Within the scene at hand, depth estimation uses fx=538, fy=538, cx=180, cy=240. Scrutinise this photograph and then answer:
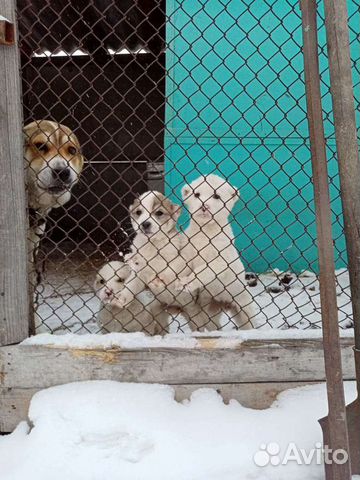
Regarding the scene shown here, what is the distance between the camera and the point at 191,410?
6.86ft

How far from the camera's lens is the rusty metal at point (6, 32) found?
203 cm

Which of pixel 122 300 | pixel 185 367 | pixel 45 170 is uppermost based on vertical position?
pixel 45 170

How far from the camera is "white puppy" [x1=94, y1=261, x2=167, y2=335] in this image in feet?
10.6

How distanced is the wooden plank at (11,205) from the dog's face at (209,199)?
52.9 inches

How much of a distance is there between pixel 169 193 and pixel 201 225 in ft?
6.07

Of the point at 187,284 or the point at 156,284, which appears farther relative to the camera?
the point at 156,284

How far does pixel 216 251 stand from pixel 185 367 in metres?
1.16

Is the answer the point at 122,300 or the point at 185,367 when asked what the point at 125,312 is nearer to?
the point at 122,300

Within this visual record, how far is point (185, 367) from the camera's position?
218 centimetres

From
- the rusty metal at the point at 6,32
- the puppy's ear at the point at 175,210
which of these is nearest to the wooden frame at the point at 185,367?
the rusty metal at the point at 6,32

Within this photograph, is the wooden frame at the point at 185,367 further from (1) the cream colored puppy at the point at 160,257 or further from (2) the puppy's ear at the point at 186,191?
(2) the puppy's ear at the point at 186,191

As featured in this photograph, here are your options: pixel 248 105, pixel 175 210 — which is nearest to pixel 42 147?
pixel 175 210

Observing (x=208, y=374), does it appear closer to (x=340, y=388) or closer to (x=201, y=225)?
(x=340, y=388)

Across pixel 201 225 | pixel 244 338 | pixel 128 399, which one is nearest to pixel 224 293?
pixel 201 225
